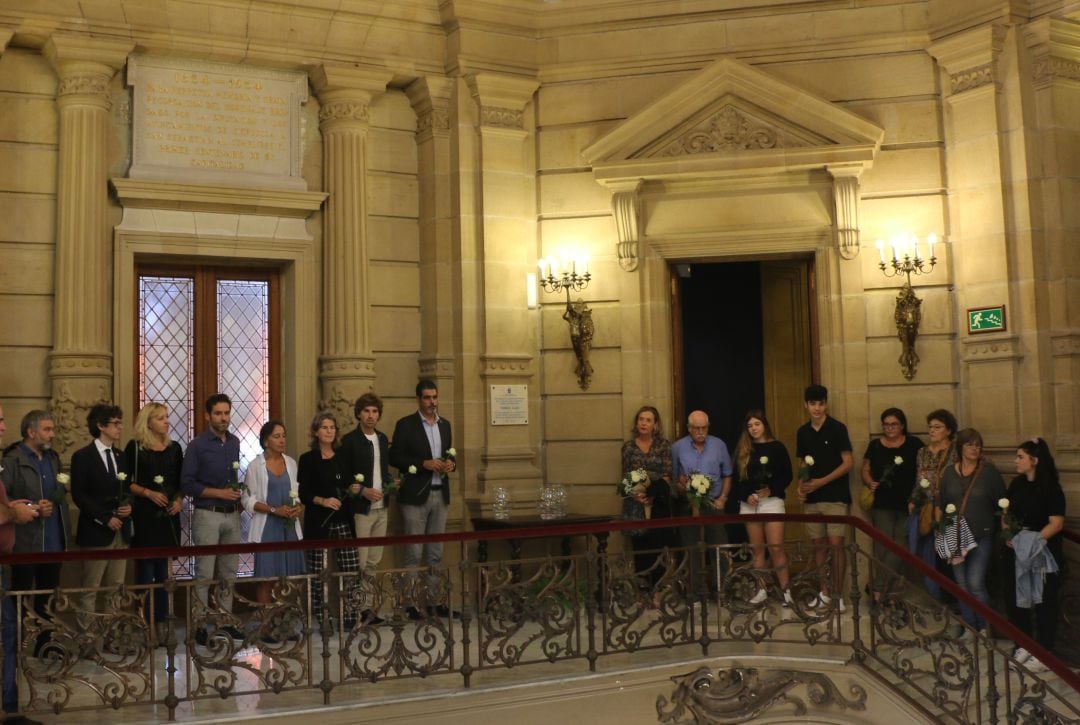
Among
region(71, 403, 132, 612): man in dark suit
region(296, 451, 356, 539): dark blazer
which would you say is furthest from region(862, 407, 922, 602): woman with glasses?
region(71, 403, 132, 612): man in dark suit

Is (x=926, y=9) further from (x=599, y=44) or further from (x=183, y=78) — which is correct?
(x=183, y=78)

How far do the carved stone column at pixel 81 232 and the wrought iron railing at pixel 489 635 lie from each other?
159cm

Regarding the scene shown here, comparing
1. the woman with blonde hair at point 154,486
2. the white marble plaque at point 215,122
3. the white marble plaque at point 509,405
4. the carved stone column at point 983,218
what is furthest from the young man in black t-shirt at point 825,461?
the woman with blonde hair at point 154,486

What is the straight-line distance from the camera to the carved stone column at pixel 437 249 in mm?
9547

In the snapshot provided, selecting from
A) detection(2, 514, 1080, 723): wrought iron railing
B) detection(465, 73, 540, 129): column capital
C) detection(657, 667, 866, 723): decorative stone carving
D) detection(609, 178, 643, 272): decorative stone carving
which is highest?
detection(465, 73, 540, 129): column capital

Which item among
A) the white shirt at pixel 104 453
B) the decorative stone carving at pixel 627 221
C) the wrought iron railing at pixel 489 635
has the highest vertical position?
the decorative stone carving at pixel 627 221

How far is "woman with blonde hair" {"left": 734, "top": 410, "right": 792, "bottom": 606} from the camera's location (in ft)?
27.4

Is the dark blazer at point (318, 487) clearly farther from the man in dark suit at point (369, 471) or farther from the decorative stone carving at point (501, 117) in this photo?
the decorative stone carving at point (501, 117)

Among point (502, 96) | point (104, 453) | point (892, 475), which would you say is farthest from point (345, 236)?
point (892, 475)

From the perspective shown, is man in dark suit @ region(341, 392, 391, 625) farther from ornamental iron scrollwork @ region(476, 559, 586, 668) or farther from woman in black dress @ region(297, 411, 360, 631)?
ornamental iron scrollwork @ region(476, 559, 586, 668)

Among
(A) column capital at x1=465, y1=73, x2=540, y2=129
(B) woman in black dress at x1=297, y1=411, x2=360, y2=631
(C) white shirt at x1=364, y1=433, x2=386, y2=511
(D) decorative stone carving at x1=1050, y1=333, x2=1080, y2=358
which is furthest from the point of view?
(A) column capital at x1=465, y1=73, x2=540, y2=129

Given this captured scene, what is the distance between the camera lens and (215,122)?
9.09 meters

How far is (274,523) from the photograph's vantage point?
25.1 ft

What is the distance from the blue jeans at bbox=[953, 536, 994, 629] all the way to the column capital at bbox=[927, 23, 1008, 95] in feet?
11.4
